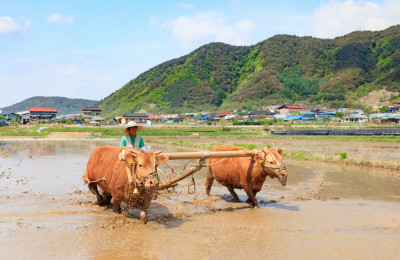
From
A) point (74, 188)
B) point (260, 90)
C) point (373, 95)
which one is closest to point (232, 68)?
point (260, 90)

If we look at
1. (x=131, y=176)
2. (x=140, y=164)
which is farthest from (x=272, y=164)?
(x=131, y=176)

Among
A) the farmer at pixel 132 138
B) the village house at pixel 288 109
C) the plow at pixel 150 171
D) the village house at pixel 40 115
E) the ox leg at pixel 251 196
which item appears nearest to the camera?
the plow at pixel 150 171

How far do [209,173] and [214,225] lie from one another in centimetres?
302

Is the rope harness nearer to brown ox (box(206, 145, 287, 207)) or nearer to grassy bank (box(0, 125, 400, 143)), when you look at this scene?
brown ox (box(206, 145, 287, 207))

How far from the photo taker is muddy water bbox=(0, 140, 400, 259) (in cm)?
548

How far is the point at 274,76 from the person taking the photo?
5979 inches

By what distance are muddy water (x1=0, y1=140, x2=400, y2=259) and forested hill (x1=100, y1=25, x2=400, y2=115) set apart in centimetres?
11061

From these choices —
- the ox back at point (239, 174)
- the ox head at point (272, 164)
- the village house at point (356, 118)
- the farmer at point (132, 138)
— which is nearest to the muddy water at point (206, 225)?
the ox back at point (239, 174)

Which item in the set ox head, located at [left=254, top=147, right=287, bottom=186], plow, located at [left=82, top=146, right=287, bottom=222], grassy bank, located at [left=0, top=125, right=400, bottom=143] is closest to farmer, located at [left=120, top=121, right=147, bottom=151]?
plow, located at [left=82, top=146, right=287, bottom=222]

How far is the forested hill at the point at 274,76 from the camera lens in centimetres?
13175

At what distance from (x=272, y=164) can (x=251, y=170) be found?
739 mm

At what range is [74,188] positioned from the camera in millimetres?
10805

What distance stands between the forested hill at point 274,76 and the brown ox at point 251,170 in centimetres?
11159

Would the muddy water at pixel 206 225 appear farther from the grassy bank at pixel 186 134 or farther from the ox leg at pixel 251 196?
the grassy bank at pixel 186 134
